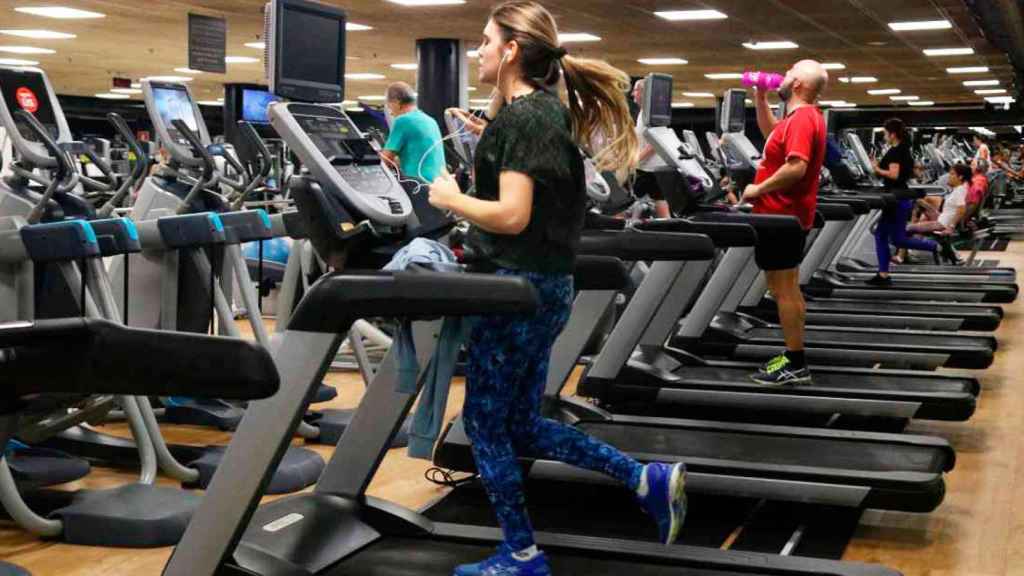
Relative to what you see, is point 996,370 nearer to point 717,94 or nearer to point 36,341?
point 36,341

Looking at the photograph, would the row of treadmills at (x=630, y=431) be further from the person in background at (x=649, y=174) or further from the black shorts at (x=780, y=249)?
the person in background at (x=649, y=174)

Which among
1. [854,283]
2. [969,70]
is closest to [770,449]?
[854,283]

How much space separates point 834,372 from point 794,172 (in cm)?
89

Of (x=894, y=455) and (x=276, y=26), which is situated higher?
(x=276, y=26)

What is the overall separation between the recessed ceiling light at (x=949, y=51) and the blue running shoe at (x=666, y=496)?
1360 cm

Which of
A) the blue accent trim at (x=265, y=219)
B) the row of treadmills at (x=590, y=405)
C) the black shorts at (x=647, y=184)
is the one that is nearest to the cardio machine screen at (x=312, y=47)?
the row of treadmills at (x=590, y=405)

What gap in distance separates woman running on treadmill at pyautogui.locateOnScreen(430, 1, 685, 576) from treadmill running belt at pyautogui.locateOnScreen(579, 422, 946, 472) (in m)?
1.00

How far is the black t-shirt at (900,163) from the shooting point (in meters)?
9.06

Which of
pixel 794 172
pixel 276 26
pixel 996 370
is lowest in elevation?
pixel 996 370

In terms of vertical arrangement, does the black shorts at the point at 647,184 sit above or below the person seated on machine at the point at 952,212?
Answer: above

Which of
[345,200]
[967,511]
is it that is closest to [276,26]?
[345,200]

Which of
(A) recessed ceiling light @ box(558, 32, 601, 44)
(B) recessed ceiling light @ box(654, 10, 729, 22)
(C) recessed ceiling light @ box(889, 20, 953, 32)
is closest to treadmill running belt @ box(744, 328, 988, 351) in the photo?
(B) recessed ceiling light @ box(654, 10, 729, 22)

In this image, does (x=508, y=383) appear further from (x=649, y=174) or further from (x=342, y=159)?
(x=649, y=174)

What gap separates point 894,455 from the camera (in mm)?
3816
